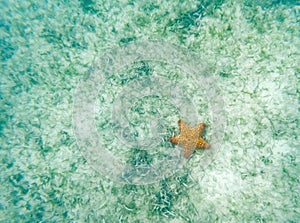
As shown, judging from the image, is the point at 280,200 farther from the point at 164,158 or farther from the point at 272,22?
the point at 272,22

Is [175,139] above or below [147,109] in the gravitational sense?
below

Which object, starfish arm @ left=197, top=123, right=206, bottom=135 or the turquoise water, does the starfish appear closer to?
starfish arm @ left=197, top=123, right=206, bottom=135

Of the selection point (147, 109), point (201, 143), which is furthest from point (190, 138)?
point (147, 109)

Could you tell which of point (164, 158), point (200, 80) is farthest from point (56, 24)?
A: point (164, 158)

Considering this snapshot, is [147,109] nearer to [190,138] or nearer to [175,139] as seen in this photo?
[175,139]

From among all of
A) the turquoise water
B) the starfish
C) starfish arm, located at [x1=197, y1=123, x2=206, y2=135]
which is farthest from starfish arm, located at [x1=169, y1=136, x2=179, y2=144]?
starfish arm, located at [x1=197, y1=123, x2=206, y2=135]

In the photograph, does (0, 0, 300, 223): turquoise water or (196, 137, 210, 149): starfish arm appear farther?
(0, 0, 300, 223): turquoise water
